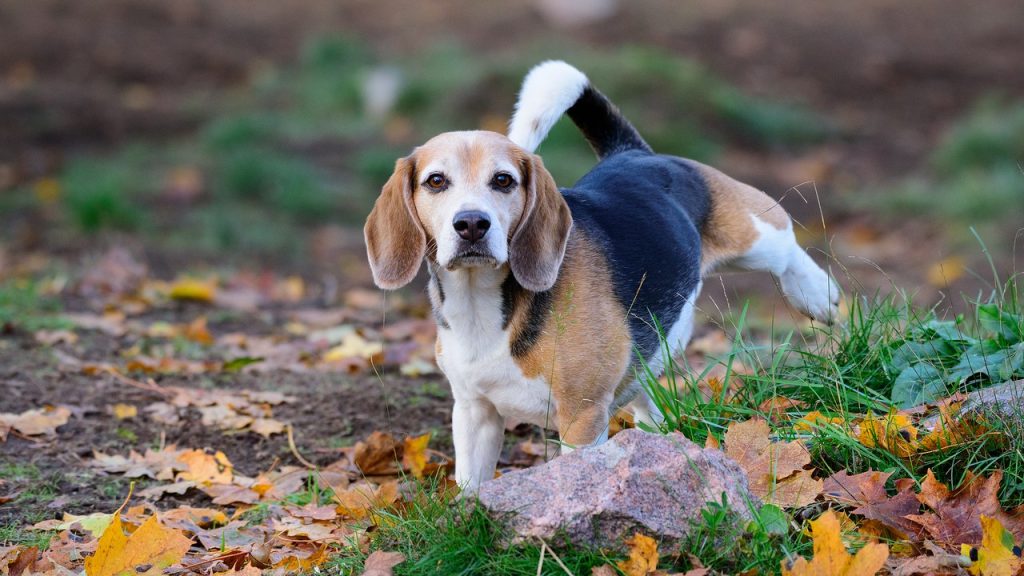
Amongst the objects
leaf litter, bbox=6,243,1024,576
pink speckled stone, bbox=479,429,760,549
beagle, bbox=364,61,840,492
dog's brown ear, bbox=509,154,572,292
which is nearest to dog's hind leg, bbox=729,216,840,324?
beagle, bbox=364,61,840,492

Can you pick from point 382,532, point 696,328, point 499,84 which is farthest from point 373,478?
point 499,84

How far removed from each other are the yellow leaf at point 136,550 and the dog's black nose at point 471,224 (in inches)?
42.8

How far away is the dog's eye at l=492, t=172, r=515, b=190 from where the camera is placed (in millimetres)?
3420

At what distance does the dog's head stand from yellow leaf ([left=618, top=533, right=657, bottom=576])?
960 millimetres

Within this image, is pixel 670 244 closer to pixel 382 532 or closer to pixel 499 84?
pixel 382 532

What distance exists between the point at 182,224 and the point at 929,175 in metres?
6.72

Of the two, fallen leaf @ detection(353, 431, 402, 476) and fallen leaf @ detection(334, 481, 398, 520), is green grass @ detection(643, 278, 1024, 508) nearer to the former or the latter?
fallen leaf @ detection(334, 481, 398, 520)

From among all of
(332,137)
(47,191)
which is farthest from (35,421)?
(332,137)

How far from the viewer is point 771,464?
3012 mm

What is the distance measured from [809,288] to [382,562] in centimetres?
239

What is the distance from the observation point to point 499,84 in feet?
38.5

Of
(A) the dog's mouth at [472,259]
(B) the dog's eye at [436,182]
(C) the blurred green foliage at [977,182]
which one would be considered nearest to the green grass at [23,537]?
(A) the dog's mouth at [472,259]

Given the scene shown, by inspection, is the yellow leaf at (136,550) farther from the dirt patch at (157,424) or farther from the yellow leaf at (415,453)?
the yellow leaf at (415,453)

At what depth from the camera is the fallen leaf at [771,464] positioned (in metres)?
2.95
